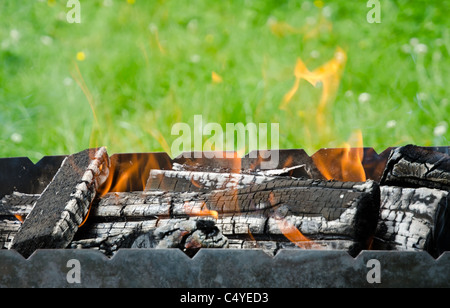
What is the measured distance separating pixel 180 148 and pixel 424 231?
2015 mm

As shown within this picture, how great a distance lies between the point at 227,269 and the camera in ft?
4.51

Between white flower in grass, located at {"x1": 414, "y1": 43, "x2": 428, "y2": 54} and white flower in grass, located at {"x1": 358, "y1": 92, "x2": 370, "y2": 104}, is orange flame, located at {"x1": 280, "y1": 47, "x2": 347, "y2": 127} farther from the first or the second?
white flower in grass, located at {"x1": 414, "y1": 43, "x2": 428, "y2": 54}

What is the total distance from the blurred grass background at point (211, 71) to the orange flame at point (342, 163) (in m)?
0.94

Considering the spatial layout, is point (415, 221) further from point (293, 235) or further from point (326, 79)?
point (326, 79)

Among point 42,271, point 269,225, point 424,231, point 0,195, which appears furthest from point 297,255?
point 0,195

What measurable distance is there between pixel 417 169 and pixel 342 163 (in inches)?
17.5

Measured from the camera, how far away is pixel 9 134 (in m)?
3.42

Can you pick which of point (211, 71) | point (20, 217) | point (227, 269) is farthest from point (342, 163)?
point (211, 71)

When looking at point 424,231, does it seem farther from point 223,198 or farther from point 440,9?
point 440,9

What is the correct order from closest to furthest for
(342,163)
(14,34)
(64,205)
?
(64,205)
(342,163)
(14,34)

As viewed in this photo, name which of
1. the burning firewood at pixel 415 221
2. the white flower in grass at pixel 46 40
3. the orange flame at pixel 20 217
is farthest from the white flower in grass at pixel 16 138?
the burning firewood at pixel 415 221

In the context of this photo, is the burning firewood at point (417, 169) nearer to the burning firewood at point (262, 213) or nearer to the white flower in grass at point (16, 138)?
the burning firewood at point (262, 213)

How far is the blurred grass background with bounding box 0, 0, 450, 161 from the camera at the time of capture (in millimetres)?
3330

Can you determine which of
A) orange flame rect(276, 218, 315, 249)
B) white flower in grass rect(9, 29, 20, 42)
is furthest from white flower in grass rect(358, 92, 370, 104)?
white flower in grass rect(9, 29, 20, 42)
